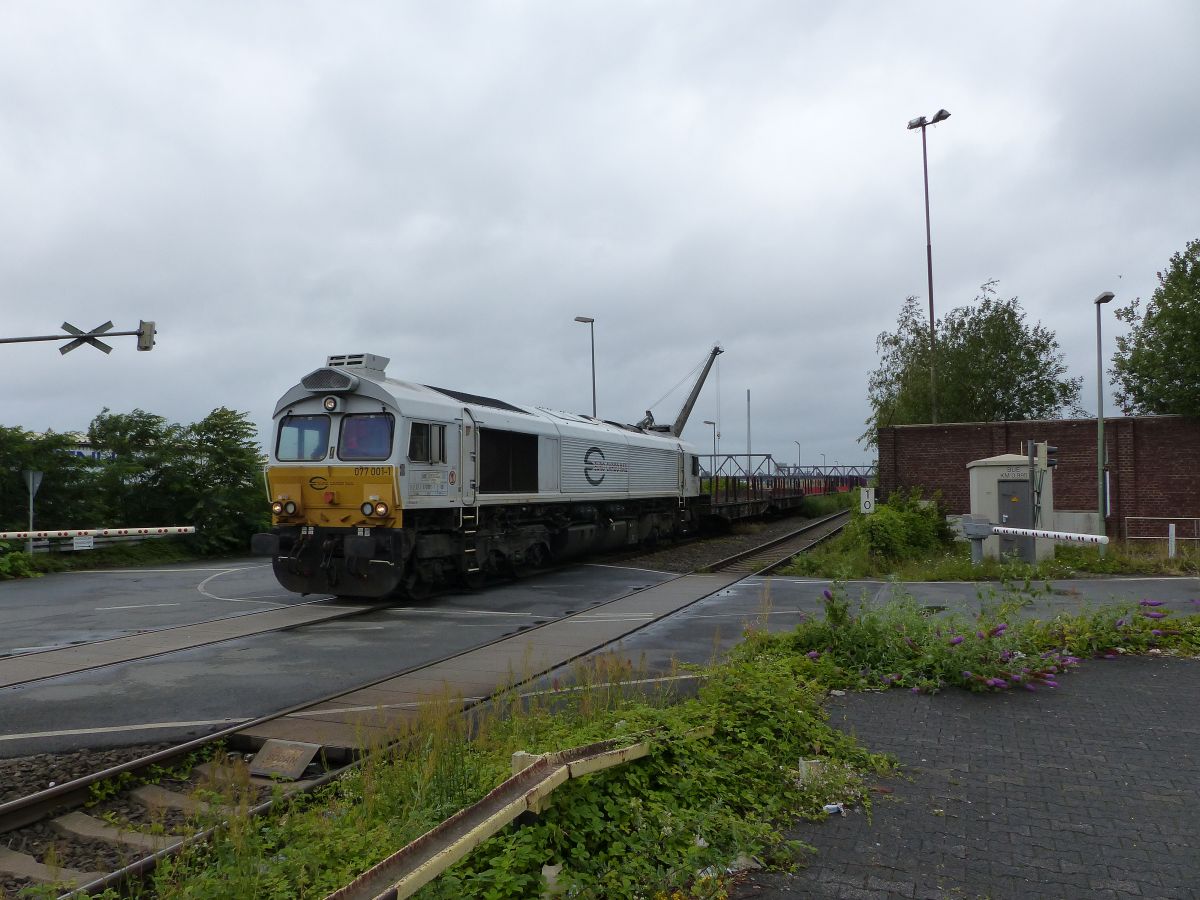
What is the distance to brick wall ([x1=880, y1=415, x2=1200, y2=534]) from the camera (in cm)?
2408

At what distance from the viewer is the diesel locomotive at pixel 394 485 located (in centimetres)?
→ 1309

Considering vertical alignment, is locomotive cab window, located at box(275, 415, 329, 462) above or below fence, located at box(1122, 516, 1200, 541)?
above

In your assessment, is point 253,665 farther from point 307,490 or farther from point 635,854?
point 635,854

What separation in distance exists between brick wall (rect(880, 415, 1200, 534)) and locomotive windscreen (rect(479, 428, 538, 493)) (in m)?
14.3

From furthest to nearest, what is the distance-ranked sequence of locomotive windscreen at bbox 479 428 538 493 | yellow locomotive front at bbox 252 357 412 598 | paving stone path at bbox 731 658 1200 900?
locomotive windscreen at bbox 479 428 538 493 < yellow locomotive front at bbox 252 357 412 598 < paving stone path at bbox 731 658 1200 900

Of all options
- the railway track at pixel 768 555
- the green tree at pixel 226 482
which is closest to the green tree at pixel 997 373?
the railway track at pixel 768 555

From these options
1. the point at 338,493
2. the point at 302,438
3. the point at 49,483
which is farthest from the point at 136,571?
the point at 338,493

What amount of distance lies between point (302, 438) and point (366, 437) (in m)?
1.30

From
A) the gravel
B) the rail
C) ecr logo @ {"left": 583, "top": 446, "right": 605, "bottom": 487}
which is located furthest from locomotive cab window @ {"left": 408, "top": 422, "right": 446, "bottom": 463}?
the rail

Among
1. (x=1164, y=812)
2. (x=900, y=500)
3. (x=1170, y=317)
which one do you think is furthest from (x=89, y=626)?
(x=1170, y=317)

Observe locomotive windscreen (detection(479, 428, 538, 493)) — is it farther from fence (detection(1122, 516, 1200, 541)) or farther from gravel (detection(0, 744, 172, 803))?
fence (detection(1122, 516, 1200, 541))

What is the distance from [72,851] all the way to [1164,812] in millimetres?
5982

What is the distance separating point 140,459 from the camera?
2352 cm

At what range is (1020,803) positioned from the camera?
4.89 metres
